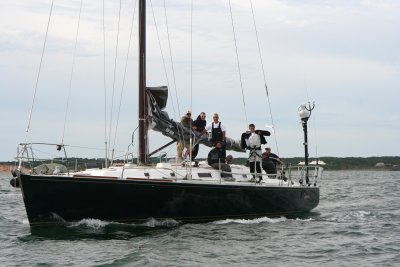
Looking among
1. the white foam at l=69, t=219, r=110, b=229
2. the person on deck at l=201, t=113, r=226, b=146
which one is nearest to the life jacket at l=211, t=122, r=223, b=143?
the person on deck at l=201, t=113, r=226, b=146

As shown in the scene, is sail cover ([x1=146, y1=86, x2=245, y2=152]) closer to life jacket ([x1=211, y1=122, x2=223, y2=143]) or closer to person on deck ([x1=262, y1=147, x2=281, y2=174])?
life jacket ([x1=211, y1=122, x2=223, y2=143])

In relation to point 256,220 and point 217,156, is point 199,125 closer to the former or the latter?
point 217,156

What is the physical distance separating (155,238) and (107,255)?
7.04ft

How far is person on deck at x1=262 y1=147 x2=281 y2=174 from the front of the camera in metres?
21.8

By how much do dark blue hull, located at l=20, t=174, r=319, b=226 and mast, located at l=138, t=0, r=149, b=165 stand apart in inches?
72.1

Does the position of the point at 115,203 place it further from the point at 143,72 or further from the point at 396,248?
the point at 396,248

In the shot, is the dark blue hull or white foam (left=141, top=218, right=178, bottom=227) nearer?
the dark blue hull

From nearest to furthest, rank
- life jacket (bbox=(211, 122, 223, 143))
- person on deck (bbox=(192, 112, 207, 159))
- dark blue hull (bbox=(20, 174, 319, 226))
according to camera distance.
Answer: dark blue hull (bbox=(20, 174, 319, 226)) → life jacket (bbox=(211, 122, 223, 143)) → person on deck (bbox=(192, 112, 207, 159))

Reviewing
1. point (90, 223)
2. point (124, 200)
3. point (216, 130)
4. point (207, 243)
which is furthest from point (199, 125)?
point (207, 243)

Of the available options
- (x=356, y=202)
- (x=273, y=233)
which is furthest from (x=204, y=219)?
(x=356, y=202)

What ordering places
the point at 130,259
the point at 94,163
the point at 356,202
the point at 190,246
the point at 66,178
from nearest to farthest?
the point at 130,259 → the point at 190,246 → the point at 66,178 → the point at 94,163 → the point at 356,202

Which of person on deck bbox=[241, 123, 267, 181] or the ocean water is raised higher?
person on deck bbox=[241, 123, 267, 181]

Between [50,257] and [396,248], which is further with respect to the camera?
[396,248]

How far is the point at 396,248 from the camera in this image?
591 inches
